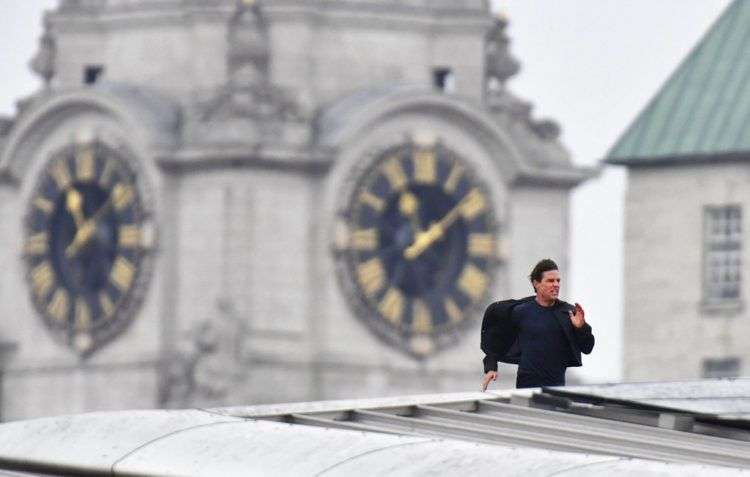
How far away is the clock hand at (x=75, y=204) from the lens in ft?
362

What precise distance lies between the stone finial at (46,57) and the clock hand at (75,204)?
3.05 meters

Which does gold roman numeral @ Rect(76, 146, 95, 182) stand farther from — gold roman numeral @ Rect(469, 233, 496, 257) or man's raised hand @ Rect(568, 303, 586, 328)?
man's raised hand @ Rect(568, 303, 586, 328)

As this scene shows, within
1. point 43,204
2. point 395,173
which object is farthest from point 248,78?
point 43,204

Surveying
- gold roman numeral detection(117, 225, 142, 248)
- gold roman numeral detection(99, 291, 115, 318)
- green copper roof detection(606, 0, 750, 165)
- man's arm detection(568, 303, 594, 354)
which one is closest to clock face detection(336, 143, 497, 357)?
green copper roof detection(606, 0, 750, 165)

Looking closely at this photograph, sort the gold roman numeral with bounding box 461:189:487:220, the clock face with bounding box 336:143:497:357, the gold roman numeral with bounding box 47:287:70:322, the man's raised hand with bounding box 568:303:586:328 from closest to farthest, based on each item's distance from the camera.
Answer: the man's raised hand with bounding box 568:303:586:328 → the clock face with bounding box 336:143:497:357 → the gold roman numeral with bounding box 461:189:487:220 → the gold roman numeral with bounding box 47:287:70:322

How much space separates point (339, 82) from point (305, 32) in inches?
51.8

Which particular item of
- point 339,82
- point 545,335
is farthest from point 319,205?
point 545,335

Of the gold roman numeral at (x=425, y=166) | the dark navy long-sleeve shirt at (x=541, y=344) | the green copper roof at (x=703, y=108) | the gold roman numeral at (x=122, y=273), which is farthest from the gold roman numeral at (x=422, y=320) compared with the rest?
the dark navy long-sleeve shirt at (x=541, y=344)

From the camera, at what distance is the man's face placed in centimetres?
3519

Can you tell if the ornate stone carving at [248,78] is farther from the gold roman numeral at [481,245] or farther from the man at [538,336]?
the man at [538,336]

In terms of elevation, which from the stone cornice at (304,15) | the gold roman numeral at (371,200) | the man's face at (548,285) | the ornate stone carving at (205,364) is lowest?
the man's face at (548,285)

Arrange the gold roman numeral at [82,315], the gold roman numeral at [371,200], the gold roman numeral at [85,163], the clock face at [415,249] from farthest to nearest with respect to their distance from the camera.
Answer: the gold roman numeral at [82,315] < the gold roman numeral at [85,163] < the gold roman numeral at [371,200] < the clock face at [415,249]

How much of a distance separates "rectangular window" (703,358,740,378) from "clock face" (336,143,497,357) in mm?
7078

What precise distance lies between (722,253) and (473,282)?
20.9ft
